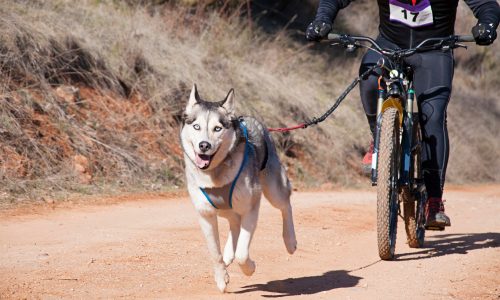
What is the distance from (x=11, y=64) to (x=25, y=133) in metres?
1.13

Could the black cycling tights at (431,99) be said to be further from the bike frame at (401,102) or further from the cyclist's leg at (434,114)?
the bike frame at (401,102)

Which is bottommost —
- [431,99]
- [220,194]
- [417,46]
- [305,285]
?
[305,285]

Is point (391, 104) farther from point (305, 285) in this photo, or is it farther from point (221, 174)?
point (221, 174)

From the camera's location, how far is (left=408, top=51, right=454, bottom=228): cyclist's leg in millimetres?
6363

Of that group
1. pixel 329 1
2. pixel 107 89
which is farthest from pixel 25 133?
pixel 329 1

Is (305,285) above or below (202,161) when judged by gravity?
below

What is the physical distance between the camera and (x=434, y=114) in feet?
21.0

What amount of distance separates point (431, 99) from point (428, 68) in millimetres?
242

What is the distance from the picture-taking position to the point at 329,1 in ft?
21.4

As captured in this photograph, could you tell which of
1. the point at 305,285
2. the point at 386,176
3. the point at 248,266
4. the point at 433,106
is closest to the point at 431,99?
the point at 433,106

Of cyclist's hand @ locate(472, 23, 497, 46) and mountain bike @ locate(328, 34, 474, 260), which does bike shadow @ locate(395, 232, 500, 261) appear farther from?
cyclist's hand @ locate(472, 23, 497, 46)

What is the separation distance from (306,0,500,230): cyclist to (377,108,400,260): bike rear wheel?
33 cm

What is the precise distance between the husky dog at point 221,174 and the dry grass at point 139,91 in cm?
406

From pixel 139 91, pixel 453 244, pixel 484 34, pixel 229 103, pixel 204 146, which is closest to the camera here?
pixel 204 146
